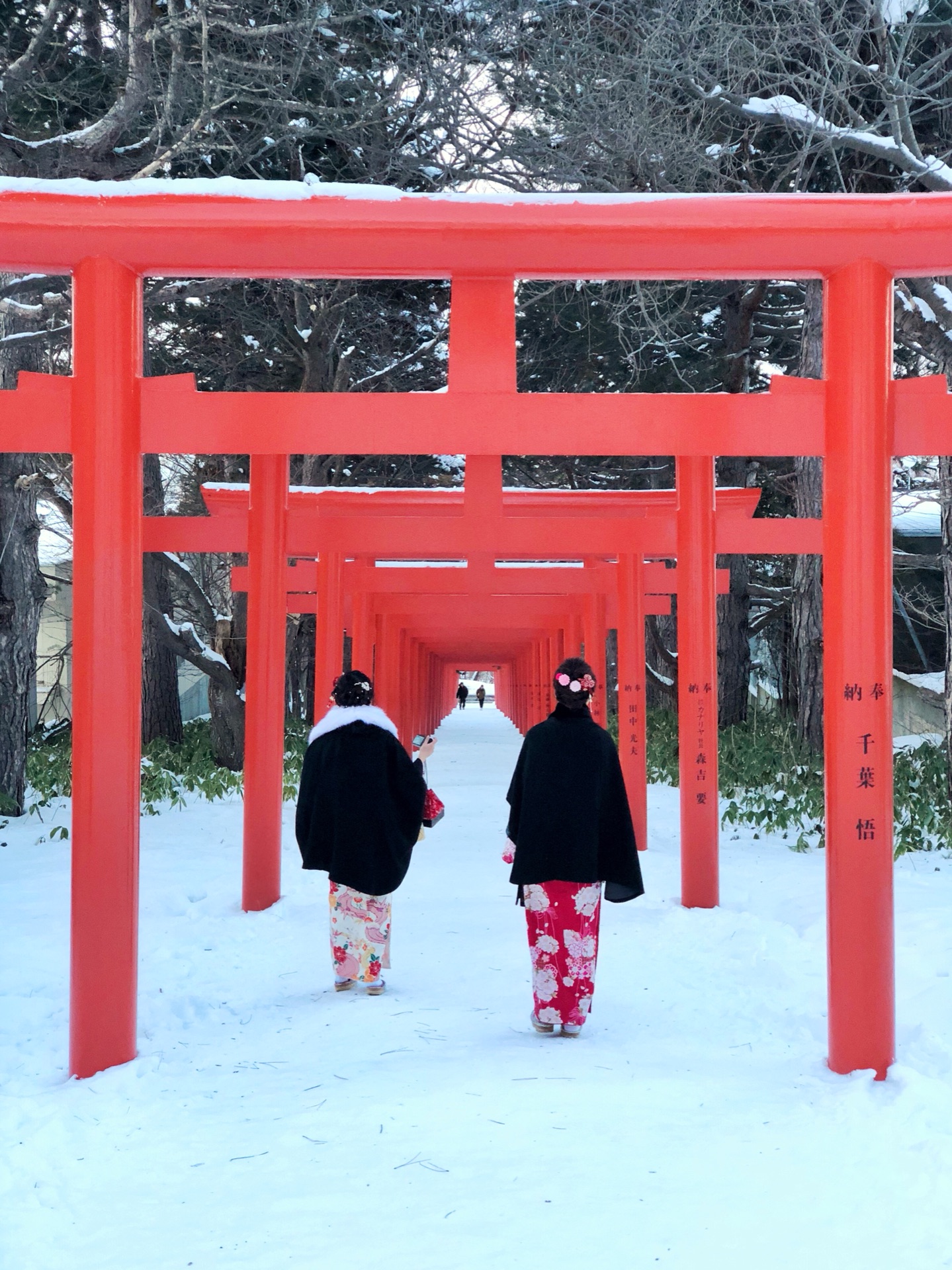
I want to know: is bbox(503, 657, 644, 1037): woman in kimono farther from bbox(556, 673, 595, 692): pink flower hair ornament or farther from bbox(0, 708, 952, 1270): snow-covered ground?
bbox(0, 708, 952, 1270): snow-covered ground

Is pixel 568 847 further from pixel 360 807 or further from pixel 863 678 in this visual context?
pixel 863 678

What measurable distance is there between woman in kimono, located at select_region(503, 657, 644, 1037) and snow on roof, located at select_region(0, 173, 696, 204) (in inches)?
68.4

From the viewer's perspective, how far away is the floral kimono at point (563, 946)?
4.84 meters

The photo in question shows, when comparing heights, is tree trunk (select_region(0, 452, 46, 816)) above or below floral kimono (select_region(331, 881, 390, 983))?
above

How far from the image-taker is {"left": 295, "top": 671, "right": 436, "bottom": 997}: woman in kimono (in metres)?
5.48

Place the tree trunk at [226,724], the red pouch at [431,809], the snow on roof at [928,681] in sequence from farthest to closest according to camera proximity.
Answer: the tree trunk at [226,724] → the snow on roof at [928,681] → the red pouch at [431,809]

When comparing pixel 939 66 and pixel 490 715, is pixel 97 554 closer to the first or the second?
pixel 939 66

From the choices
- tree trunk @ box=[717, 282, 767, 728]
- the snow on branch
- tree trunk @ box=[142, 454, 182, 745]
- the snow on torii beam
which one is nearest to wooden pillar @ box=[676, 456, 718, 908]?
the snow on torii beam

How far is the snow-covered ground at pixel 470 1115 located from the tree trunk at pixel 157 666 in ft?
27.4

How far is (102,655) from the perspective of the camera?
4379mm

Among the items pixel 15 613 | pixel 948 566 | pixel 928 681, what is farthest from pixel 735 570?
pixel 15 613

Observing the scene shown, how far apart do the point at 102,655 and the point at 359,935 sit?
188 centimetres

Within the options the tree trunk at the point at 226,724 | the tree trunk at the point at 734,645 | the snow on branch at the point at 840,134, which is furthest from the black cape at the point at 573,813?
the tree trunk at the point at 734,645

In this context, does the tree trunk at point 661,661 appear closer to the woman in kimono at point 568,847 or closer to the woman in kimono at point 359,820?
the woman in kimono at point 359,820
